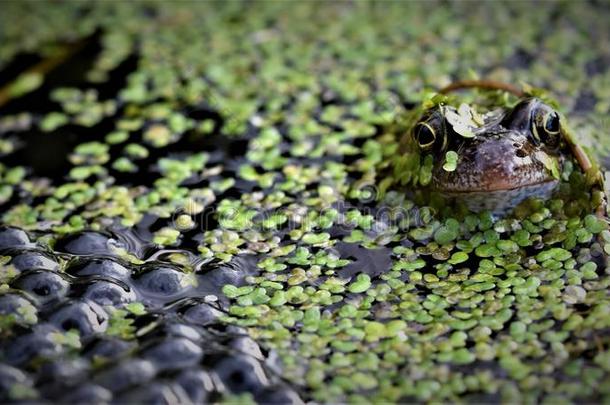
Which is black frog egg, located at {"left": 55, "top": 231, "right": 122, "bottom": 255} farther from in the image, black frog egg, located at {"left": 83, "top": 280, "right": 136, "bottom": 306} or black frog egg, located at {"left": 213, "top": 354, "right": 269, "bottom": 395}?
black frog egg, located at {"left": 213, "top": 354, "right": 269, "bottom": 395}

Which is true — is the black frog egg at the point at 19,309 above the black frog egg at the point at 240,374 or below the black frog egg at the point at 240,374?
above

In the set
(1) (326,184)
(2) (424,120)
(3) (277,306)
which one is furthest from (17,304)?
(2) (424,120)

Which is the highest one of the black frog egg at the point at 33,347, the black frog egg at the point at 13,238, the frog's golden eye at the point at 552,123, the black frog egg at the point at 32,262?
the frog's golden eye at the point at 552,123

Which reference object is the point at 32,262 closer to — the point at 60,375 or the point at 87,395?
the point at 60,375

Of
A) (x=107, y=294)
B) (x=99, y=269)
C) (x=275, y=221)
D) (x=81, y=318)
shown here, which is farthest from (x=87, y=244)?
(x=275, y=221)

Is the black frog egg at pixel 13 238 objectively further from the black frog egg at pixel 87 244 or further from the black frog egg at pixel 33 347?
the black frog egg at pixel 33 347

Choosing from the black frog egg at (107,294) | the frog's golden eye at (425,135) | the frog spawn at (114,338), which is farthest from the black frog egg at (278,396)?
the frog's golden eye at (425,135)

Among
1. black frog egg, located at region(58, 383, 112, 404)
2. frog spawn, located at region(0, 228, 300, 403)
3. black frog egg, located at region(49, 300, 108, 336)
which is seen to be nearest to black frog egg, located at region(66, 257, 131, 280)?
frog spawn, located at region(0, 228, 300, 403)
